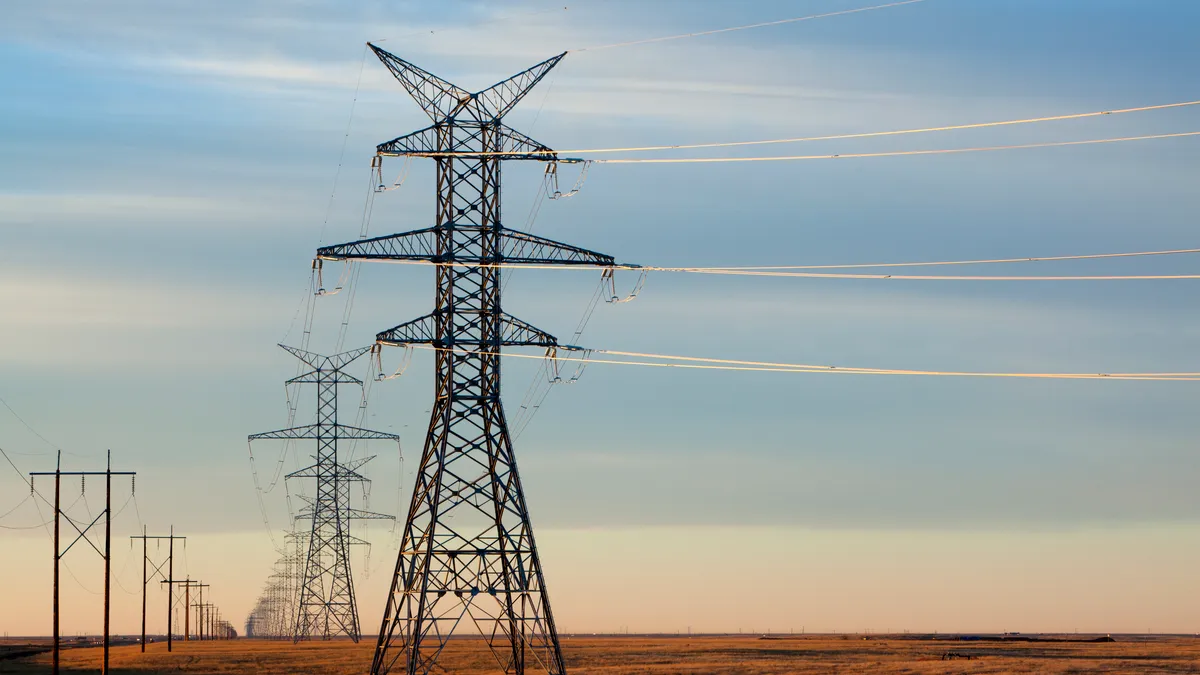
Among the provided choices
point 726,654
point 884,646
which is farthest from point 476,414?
point 884,646

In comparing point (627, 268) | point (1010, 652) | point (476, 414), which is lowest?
point (1010, 652)

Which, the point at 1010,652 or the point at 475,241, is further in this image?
the point at 1010,652

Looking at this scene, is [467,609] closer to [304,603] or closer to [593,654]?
[593,654]

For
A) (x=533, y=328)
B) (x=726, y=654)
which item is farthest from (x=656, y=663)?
(x=533, y=328)

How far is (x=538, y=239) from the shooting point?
65.1m

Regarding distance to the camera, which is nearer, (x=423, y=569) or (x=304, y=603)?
(x=423, y=569)

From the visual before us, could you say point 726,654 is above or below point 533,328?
below

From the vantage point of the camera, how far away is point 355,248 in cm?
6456

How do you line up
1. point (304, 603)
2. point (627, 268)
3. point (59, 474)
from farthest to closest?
point (304, 603), point (59, 474), point (627, 268)

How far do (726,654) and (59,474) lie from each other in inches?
2443

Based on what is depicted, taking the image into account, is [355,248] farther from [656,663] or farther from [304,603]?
[304,603]

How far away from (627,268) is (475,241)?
6962 millimetres

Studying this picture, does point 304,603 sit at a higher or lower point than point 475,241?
lower

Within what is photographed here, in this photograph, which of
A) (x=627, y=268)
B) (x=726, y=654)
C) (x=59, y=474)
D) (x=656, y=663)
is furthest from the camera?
(x=726, y=654)
